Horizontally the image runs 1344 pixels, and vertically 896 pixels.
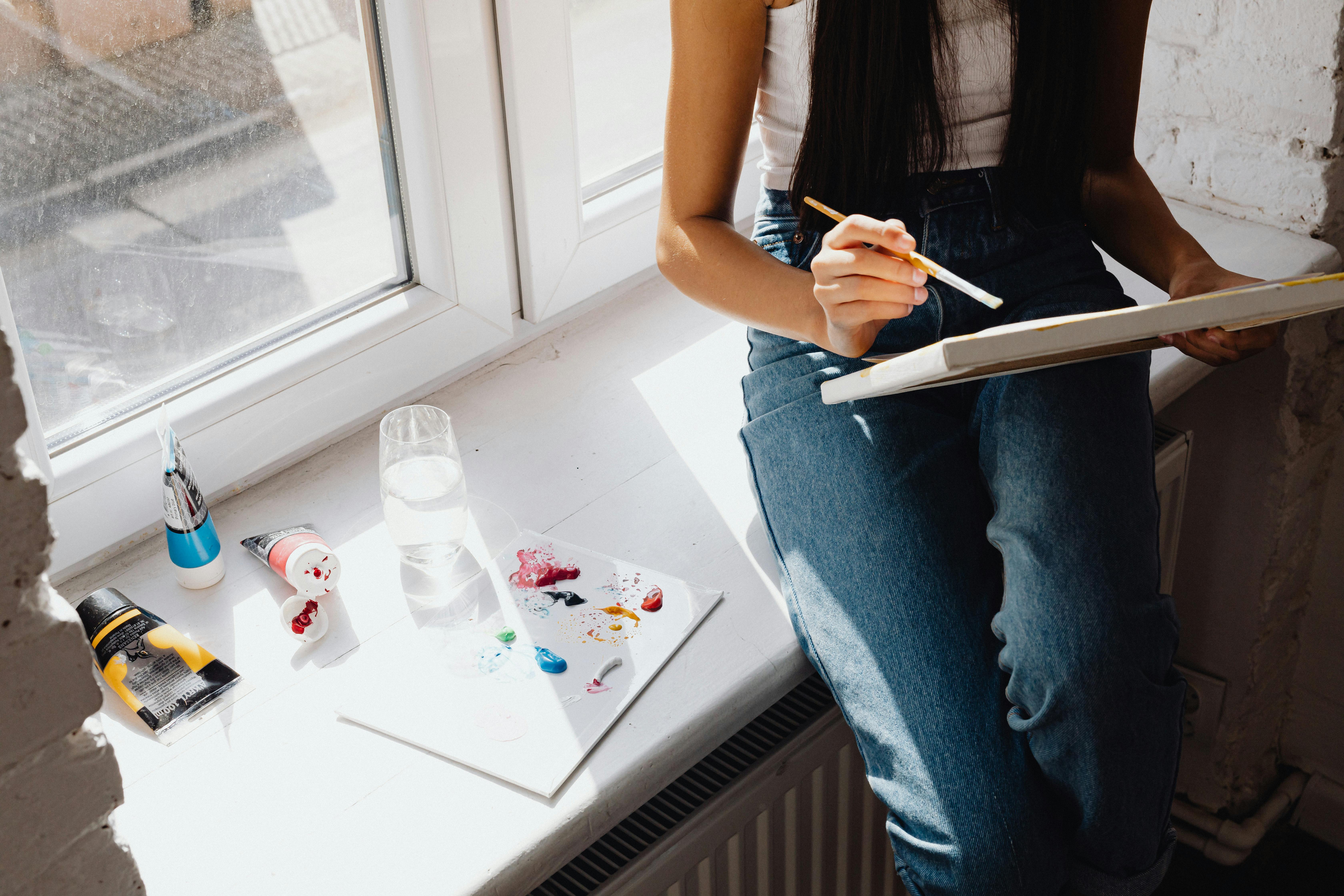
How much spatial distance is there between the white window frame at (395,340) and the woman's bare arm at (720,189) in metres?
0.23

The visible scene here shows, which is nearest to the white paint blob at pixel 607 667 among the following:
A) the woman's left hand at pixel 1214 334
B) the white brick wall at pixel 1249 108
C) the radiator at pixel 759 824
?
the radiator at pixel 759 824

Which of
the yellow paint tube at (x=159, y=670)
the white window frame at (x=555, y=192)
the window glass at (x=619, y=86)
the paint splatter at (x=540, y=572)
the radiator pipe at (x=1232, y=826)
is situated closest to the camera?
the yellow paint tube at (x=159, y=670)

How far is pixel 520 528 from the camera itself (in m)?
0.95

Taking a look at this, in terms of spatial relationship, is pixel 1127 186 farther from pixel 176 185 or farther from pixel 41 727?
pixel 41 727

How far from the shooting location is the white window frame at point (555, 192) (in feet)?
3.43

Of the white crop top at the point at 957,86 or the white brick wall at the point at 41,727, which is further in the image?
the white crop top at the point at 957,86

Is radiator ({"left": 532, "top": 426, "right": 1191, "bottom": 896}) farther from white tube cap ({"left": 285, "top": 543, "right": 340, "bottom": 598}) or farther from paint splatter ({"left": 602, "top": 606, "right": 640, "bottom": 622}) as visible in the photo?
white tube cap ({"left": 285, "top": 543, "right": 340, "bottom": 598})

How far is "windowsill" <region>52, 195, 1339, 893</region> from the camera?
692 millimetres

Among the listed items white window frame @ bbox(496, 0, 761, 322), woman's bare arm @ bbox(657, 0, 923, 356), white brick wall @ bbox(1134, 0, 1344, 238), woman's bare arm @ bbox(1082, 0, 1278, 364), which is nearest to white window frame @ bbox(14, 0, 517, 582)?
white window frame @ bbox(496, 0, 761, 322)

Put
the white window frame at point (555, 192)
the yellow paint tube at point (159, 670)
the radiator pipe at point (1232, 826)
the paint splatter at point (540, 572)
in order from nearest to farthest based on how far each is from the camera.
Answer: the yellow paint tube at point (159, 670) < the paint splatter at point (540, 572) < the white window frame at point (555, 192) < the radiator pipe at point (1232, 826)

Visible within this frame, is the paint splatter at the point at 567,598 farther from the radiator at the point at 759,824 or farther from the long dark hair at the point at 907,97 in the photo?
the long dark hair at the point at 907,97

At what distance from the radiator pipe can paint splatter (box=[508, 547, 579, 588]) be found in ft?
3.17

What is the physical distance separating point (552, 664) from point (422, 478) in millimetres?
174

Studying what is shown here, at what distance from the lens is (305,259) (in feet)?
3.35
